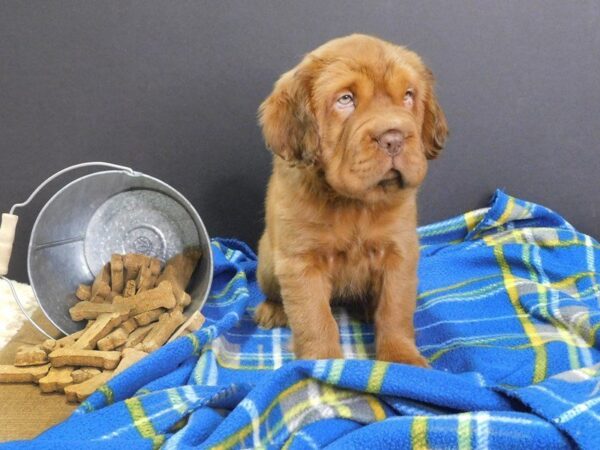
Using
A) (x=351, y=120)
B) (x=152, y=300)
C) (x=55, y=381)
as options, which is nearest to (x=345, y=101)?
(x=351, y=120)

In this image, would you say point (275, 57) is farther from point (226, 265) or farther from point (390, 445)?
point (390, 445)

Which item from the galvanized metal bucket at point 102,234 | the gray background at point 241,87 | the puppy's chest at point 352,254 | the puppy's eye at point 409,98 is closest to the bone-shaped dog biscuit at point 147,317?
the galvanized metal bucket at point 102,234

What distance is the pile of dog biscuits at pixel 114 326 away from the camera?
2.18 m

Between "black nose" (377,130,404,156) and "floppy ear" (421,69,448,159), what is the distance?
34cm

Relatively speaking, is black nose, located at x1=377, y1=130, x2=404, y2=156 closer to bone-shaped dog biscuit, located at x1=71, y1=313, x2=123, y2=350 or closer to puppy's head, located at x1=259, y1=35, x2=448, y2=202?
puppy's head, located at x1=259, y1=35, x2=448, y2=202

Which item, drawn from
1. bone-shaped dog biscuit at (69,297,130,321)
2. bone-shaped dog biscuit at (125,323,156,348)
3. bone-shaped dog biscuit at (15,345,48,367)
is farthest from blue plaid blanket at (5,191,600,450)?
bone-shaped dog biscuit at (15,345,48,367)

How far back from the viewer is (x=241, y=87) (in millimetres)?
2990

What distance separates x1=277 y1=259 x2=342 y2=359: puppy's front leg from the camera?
6.72 feet

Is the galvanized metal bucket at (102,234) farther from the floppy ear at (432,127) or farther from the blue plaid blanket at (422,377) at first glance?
the floppy ear at (432,127)

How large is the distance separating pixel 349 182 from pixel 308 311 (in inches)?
19.4

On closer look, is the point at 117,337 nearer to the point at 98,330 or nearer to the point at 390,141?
the point at 98,330

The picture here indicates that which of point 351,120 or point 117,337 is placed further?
point 117,337

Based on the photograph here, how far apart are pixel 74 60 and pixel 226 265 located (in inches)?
48.1

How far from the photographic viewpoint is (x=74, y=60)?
294 cm
